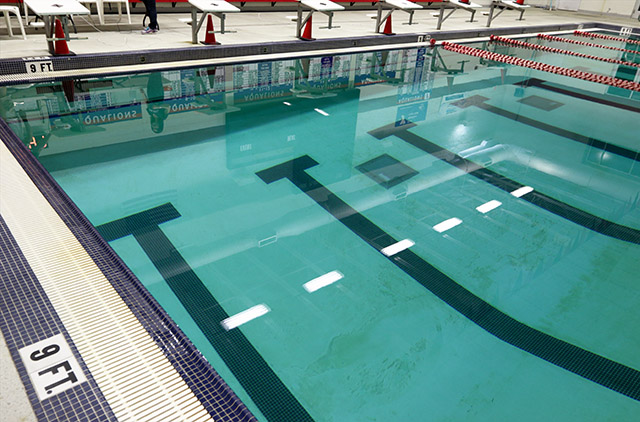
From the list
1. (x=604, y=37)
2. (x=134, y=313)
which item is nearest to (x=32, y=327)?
(x=134, y=313)

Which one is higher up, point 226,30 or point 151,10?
point 151,10

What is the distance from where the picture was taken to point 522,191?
4.06 meters

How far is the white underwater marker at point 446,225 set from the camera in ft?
11.1

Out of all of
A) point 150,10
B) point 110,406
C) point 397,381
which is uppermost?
point 150,10

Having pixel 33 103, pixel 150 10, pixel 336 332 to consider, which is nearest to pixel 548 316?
pixel 336 332

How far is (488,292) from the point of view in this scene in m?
2.77

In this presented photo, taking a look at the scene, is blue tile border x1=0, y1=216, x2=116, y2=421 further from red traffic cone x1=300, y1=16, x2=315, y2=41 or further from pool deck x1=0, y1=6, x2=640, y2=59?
red traffic cone x1=300, y1=16, x2=315, y2=41

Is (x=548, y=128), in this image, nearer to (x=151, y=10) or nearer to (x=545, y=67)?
(x=545, y=67)

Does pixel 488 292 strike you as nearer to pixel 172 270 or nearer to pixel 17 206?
pixel 172 270

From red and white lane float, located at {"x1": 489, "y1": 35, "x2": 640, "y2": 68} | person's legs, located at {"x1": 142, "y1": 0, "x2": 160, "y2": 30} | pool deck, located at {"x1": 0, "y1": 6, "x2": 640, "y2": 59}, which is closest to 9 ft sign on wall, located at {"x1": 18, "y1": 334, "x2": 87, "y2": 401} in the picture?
pool deck, located at {"x1": 0, "y1": 6, "x2": 640, "y2": 59}

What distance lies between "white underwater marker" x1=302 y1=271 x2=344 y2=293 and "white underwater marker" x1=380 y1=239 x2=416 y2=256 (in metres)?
0.43

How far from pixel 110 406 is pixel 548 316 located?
7.56 feet

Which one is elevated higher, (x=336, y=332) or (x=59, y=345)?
(x=59, y=345)

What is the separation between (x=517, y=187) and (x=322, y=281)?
237 centimetres
